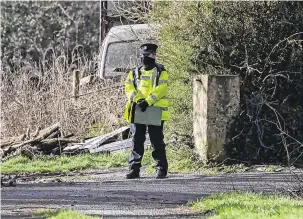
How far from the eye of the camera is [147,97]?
11.1 m

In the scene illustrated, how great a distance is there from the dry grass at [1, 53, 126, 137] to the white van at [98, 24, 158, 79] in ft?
1.51

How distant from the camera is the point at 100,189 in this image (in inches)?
392

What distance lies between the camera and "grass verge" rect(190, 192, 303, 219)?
726cm

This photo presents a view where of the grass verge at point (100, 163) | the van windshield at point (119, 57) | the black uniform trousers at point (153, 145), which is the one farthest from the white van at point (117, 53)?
the black uniform trousers at point (153, 145)

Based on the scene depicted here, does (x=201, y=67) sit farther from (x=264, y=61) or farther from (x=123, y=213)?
(x=123, y=213)

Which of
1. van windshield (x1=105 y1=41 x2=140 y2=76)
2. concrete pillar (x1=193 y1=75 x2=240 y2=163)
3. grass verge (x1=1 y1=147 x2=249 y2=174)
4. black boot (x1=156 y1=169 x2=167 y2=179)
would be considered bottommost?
grass verge (x1=1 y1=147 x2=249 y2=174)

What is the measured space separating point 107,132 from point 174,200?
8308 mm

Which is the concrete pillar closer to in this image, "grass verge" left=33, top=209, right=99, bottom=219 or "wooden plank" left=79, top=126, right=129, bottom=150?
"wooden plank" left=79, top=126, right=129, bottom=150

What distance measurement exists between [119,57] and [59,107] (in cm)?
190

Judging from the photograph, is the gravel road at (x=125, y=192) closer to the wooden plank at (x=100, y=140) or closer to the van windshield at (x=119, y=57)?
the wooden plank at (x=100, y=140)

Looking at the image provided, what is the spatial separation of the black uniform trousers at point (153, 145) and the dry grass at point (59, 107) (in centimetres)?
545

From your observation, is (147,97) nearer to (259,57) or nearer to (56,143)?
(259,57)

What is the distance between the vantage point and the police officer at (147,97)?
11.0 metres

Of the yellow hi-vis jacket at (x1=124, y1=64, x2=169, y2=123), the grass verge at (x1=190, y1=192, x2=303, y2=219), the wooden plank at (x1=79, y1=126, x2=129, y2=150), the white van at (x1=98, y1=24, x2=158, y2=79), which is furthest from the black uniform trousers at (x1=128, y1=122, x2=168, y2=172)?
the white van at (x1=98, y1=24, x2=158, y2=79)
